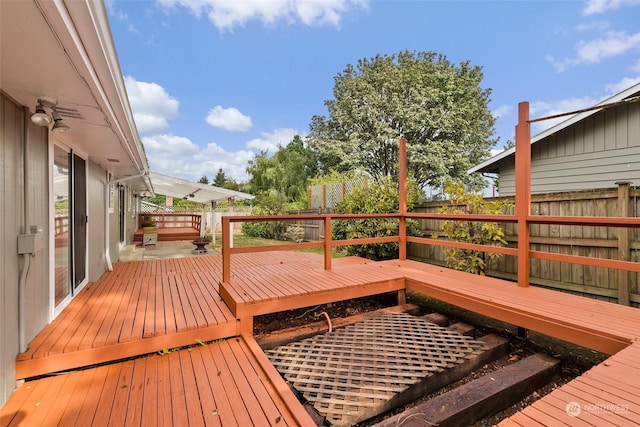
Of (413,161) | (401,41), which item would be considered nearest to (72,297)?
(413,161)

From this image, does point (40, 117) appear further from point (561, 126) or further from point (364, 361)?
point (561, 126)

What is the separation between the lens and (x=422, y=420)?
178cm

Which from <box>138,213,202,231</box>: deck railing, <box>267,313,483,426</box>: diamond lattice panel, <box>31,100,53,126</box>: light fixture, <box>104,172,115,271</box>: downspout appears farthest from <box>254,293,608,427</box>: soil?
<box>138,213,202,231</box>: deck railing

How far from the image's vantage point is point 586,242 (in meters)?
4.05

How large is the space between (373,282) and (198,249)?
6.17 m

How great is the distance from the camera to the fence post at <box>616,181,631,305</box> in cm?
365

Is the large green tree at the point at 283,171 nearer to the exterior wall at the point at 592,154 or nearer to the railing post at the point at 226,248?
the exterior wall at the point at 592,154

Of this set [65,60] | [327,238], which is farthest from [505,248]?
[65,60]

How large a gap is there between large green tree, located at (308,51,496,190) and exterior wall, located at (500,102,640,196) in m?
8.00

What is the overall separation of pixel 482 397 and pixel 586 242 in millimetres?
3387

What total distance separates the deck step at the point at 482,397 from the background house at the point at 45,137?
2.51 meters

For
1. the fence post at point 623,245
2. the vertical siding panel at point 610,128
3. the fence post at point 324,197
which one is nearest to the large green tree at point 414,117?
the fence post at point 324,197

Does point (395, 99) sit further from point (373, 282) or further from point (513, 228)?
point (373, 282)

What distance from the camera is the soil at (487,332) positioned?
2.35 m
